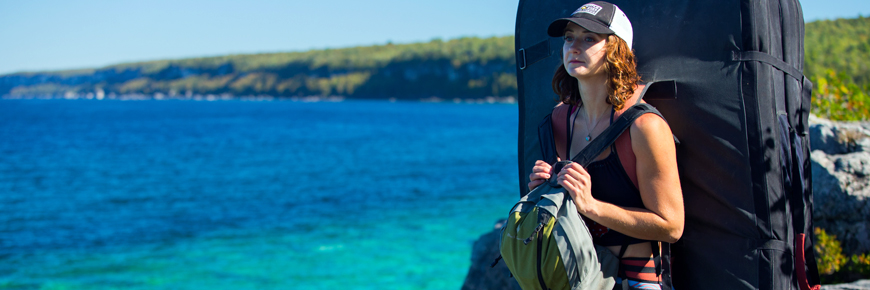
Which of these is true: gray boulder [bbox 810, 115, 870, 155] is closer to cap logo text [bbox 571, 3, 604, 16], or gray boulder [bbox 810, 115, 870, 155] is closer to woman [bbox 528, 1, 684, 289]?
woman [bbox 528, 1, 684, 289]

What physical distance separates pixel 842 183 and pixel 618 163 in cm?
382

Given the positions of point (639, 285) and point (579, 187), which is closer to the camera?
point (579, 187)

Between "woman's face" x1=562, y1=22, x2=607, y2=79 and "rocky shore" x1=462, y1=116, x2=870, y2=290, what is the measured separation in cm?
305

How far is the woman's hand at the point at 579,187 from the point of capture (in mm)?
2053

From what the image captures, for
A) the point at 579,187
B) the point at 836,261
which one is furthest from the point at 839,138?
the point at 579,187

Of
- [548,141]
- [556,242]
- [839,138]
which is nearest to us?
[556,242]

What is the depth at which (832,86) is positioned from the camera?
8289mm

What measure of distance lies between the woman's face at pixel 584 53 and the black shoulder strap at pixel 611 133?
21 cm

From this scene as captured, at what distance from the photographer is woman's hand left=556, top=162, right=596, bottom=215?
2053mm

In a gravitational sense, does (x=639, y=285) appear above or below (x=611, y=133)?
below

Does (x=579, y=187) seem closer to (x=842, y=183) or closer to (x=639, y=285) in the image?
(x=639, y=285)

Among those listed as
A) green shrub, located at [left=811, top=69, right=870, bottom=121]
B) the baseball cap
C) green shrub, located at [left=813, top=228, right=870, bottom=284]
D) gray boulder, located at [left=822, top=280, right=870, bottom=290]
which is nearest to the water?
green shrub, located at [left=811, top=69, right=870, bottom=121]

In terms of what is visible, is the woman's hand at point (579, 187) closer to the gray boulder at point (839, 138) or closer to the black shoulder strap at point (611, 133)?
the black shoulder strap at point (611, 133)

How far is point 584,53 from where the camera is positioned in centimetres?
217
